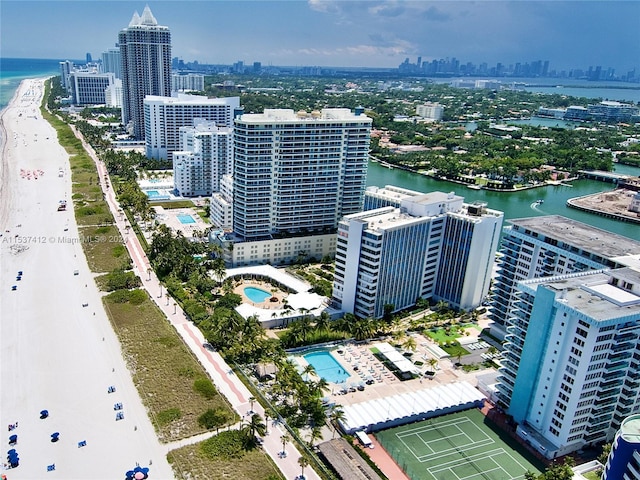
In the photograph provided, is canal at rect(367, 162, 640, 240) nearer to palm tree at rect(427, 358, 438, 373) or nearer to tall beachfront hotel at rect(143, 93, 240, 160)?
tall beachfront hotel at rect(143, 93, 240, 160)

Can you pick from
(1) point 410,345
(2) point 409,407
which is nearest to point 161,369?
(2) point 409,407

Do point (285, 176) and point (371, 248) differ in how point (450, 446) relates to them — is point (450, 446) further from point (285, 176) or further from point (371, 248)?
point (285, 176)

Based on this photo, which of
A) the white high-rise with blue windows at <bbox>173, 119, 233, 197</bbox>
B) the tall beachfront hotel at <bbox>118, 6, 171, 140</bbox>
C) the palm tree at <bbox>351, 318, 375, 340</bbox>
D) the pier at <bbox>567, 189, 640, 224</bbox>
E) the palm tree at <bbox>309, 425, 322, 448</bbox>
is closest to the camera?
the palm tree at <bbox>309, 425, 322, 448</bbox>

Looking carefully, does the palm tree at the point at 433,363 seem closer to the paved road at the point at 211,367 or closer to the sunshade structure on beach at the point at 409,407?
the sunshade structure on beach at the point at 409,407

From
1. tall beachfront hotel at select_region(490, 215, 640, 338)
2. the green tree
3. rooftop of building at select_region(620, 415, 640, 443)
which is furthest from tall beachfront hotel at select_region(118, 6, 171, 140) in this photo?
rooftop of building at select_region(620, 415, 640, 443)

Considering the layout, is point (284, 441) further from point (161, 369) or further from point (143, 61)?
point (143, 61)

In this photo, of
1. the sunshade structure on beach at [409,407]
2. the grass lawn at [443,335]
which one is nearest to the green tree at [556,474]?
the sunshade structure on beach at [409,407]

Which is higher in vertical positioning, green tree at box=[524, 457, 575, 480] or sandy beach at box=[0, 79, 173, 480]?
green tree at box=[524, 457, 575, 480]

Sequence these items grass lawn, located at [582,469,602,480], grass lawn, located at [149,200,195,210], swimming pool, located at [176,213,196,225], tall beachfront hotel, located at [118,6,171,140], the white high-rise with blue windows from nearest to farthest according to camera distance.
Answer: grass lawn, located at [582,469,602,480] < swimming pool, located at [176,213,196,225] < grass lawn, located at [149,200,195,210] < the white high-rise with blue windows < tall beachfront hotel, located at [118,6,171,140]
